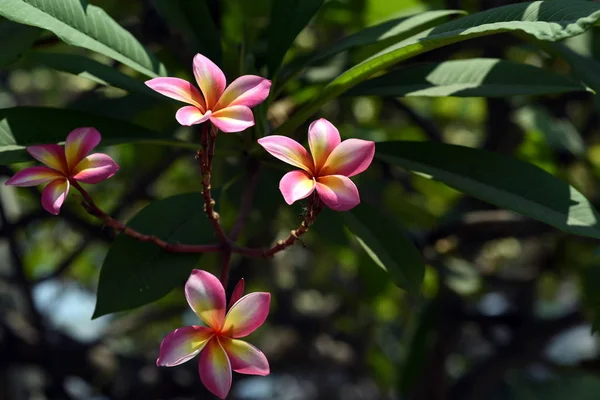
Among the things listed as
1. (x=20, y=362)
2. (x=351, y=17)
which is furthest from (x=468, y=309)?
(x=20, y=362)

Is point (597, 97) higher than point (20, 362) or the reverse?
higher

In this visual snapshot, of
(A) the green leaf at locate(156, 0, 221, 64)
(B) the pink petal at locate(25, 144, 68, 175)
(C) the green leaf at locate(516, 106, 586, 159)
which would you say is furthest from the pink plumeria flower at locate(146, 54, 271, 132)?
(C) the green leaf at locate(516, 106, 586, 159)

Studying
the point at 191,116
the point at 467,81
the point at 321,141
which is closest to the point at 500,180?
the point at 467,81

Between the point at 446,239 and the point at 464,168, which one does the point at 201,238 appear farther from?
the point at 446,239

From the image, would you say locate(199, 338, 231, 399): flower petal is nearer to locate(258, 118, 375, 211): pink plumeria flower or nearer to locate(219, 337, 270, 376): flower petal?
locate(219, 337, 270, 376): flower petal

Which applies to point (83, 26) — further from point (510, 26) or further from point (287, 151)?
point (510, 26)

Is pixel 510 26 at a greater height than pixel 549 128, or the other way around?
pixel 510 26
